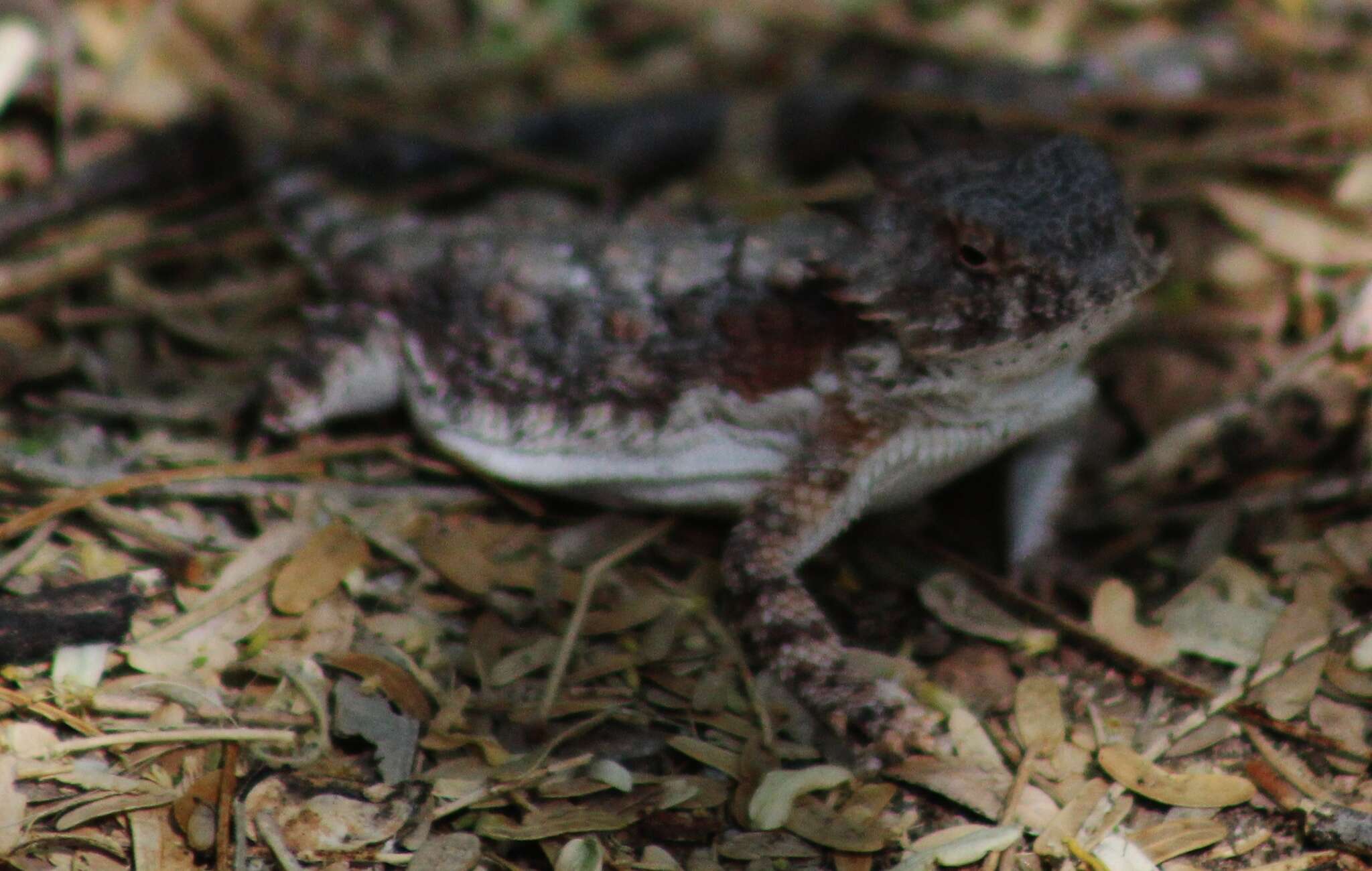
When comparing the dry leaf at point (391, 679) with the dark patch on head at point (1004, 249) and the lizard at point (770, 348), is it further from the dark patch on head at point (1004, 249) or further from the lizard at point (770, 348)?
the dark patch on head at point (1004, 249)

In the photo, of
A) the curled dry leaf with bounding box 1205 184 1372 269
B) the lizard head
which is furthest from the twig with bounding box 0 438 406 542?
the curled dry leaf with bounding box 1205 184 1372 269

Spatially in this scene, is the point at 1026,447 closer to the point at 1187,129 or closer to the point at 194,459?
the point at 1187,129

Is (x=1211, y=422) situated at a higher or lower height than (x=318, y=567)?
higher

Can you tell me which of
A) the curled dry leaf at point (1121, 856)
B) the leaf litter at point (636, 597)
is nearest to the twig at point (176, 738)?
the leaf litter at point (636, 597)

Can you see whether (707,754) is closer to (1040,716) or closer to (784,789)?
(784,789)

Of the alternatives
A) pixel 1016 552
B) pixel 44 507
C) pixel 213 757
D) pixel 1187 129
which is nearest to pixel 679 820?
pixel 213 757

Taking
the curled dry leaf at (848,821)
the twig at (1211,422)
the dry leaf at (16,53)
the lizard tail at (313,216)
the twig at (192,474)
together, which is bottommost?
the curled dry leaf at (848,821)

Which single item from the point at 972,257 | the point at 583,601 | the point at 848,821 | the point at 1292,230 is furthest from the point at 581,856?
the point at 1292,230
